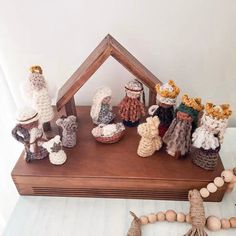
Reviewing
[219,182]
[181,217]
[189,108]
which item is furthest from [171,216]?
[189,108]

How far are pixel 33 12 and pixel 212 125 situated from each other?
507 millimetres

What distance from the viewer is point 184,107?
56 centimetres

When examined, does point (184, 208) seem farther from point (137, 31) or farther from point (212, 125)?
point (137, 31)

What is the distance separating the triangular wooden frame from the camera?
59 centimetres

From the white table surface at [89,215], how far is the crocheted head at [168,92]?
9.2 inches

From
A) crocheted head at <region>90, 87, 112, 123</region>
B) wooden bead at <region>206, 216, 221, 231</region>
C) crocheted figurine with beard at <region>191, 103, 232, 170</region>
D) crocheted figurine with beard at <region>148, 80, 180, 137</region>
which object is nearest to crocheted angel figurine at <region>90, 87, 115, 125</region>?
crocheted head at <region>90, 87, 112, 123</region>

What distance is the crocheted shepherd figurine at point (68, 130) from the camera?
0.64 metres

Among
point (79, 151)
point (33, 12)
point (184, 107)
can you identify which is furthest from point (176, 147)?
point (33, 12)

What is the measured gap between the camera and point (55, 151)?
60cm

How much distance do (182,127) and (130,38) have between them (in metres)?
0.28

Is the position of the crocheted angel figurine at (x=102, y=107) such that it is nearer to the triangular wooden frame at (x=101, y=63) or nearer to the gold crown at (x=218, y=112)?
the triangular wooden frame at (x=101, y=63)

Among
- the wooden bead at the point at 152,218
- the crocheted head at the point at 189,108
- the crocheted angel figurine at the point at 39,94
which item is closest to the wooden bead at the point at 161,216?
the wooden bead at the point at 152,218

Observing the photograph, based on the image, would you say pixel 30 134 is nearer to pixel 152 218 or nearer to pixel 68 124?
pixel 68 124

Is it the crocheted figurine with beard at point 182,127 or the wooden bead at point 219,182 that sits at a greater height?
the crocheted figurine with beard at point 182,127
